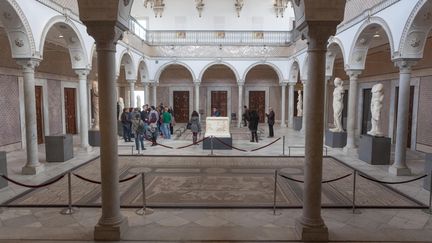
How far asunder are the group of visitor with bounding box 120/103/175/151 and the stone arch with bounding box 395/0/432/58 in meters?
8.03

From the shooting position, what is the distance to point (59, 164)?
927cm

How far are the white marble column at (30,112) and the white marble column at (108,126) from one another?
4.63 meters

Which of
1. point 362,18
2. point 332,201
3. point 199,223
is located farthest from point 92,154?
point 362,18

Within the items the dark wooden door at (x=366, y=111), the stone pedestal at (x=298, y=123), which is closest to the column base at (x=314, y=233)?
the dark wooden door at (x=366, y=111)

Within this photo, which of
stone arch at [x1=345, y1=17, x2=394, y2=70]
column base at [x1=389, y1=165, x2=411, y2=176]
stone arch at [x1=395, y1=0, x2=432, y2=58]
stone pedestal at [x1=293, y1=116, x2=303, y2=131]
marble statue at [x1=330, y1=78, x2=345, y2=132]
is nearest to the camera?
stone arch at [x1=395, y1=0, x2=432, y2=58]

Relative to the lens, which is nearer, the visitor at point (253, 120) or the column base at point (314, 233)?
the column base at point (314, 233)

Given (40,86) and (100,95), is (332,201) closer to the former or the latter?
(100,95)

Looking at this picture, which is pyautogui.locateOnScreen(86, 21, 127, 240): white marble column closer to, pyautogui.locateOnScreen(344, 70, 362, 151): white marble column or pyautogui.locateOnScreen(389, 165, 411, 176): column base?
pyautogui.locateOnScreen(389, 165, 411, 176): column base

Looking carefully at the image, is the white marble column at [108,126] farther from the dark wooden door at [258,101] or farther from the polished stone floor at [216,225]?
the dark wooden door at [258,101]

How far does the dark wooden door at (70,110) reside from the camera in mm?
16078

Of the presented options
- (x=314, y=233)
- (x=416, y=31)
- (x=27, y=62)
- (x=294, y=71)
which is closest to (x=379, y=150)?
(x=416, y=31)

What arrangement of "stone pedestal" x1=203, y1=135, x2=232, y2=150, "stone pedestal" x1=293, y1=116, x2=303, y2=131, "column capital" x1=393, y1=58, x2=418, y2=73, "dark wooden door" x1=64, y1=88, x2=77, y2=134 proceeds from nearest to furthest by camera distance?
"column capital" x1=393, y1=58, x2=418, y2=73 < "stone pedestal" x1=203, y1=135, x2=232, y2=150 < "dark wooden door" x1=64, y1=88, x2=77, y2=134 < "stone pedestal" x1=293, y1=116, x2=303, y2=131

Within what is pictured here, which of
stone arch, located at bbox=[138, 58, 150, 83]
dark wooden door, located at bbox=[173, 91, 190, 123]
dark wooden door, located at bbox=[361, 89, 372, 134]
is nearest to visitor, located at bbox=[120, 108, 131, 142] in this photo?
stone arch, located at bbox=[138, 58, 150, 83]

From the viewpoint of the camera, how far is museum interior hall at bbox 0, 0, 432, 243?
14.7 feet
